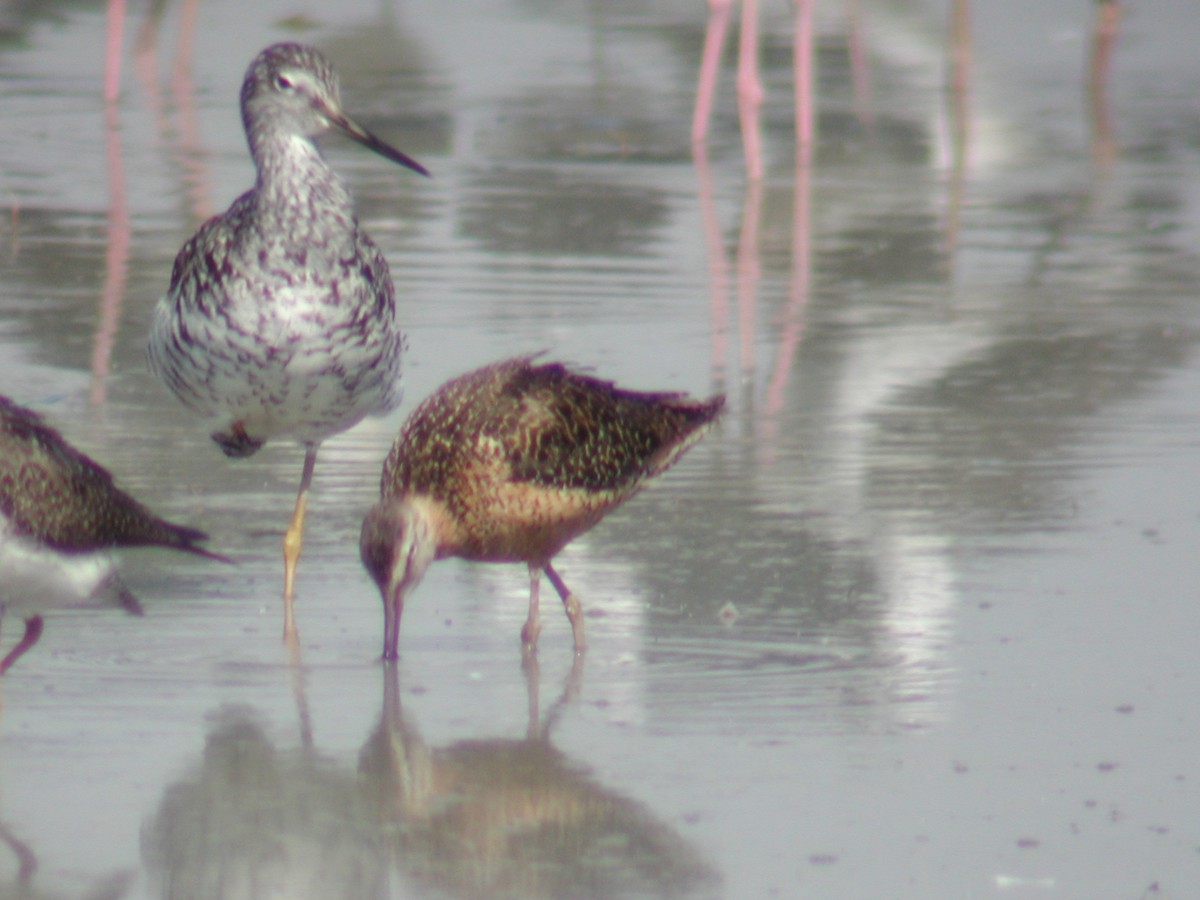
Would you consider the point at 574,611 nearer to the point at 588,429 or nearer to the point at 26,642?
the point at 588,429

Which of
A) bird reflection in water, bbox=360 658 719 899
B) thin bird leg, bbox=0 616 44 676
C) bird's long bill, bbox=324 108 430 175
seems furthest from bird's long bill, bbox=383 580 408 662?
bird's long bill, bbox=324 108 430 175

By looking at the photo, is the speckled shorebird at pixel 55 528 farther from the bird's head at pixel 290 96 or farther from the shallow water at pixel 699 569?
the bird's head at pixel 290 96

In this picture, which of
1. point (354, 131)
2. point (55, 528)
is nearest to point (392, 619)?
point (55, 528)

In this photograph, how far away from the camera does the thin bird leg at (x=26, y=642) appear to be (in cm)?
618

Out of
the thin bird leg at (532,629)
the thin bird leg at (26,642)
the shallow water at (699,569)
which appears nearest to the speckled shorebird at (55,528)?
the thin bird leg at (26,642)

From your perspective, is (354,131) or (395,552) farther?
(354,131)

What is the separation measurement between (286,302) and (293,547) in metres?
0.72

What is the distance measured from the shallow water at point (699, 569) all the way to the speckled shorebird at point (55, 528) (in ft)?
0.63

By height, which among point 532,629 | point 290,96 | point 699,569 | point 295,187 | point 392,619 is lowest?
point 699,569

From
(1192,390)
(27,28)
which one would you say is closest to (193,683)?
(1192,390)

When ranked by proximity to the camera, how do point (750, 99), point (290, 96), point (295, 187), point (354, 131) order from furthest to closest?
1. point (750, 99)
2. point (354, 131)
3. point (290, 96)
4. point (295, 187)

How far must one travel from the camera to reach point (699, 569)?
7195 millimetres

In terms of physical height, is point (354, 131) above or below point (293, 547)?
above

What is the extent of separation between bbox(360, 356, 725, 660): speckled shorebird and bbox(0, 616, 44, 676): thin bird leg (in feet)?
2.81
